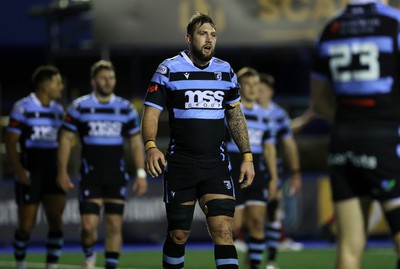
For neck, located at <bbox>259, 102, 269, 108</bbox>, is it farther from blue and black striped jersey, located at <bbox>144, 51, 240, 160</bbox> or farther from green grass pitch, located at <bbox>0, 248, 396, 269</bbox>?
blue and black striped jersey, located at <bbox>144, 51, 240, 160</bbox>

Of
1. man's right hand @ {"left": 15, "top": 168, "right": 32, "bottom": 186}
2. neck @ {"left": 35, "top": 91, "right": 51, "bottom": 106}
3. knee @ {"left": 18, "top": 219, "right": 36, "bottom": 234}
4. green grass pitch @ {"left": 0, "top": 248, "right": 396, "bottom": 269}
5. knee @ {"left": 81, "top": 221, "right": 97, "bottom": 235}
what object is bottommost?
green grass pitch @ {"left": 0, "top": 248, "right": 396, "bottom": 269}

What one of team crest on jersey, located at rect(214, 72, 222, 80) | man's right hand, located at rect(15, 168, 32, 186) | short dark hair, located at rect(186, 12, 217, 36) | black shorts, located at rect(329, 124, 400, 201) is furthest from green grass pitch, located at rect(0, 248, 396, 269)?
black shorts, located at rect(329, 124, 400, 201)

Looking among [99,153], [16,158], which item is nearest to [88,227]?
[99,153]

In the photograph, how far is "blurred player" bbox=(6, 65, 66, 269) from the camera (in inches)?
515

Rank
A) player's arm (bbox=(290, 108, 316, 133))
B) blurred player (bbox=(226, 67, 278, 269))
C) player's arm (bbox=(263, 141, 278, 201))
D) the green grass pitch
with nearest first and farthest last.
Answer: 1. player's arm (bbox=(290, 108, 316, 133))
2. blurred player (bbox=(226, 67, 278, 269))
3. player's arm (bbox=(263, 141, 278, 201))
4. the green grass pitch

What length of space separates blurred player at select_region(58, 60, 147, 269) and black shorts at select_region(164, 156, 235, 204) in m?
3.01

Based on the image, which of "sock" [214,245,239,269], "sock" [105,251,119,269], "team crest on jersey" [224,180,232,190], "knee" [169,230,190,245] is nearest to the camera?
"sock" [214,245,239,269]

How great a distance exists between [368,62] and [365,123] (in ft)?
1.24

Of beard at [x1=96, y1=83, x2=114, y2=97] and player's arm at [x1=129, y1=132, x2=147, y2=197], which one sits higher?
beard at [x1=96, y1=83, x2=114, y2=97]

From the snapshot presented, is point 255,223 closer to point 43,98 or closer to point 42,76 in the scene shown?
point 43,98

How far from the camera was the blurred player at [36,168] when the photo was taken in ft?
42.9

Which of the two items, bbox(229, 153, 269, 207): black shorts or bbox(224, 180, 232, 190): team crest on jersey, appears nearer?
bbox(224, 180, 232, 190): team crest on jersey

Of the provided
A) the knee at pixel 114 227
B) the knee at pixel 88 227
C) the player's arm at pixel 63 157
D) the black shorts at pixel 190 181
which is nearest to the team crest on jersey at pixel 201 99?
the black shorts at pixel 190 181

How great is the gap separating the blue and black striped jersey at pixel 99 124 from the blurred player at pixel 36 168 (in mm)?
683
